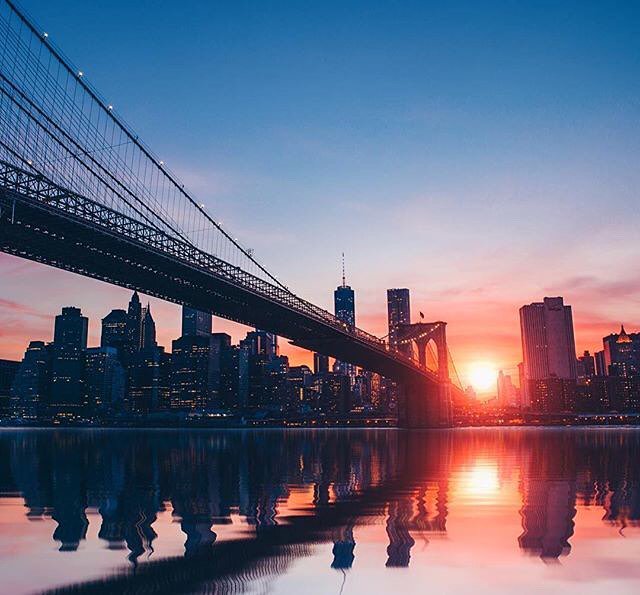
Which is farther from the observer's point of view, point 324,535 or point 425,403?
point 425,403

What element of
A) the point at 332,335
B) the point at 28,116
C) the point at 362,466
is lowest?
the point at 362,466

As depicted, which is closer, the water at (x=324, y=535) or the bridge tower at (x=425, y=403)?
the water at (x=324, y=535)

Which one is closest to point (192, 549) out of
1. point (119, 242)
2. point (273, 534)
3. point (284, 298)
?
point (273, 534)

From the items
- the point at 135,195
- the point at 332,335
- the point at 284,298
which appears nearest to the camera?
the point at 135,195

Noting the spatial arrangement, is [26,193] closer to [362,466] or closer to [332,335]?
[362,466]

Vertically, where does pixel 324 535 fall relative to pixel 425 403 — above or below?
below

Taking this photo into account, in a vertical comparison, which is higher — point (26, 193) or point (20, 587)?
point (26, 193)

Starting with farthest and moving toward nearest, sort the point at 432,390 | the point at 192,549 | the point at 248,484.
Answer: the point at 432,390
the point at 248,484
the point at 192,549

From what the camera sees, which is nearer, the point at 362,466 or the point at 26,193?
the point at 362,466

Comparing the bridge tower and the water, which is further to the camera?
the bridge tower

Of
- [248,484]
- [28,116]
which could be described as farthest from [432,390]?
[248,484]
